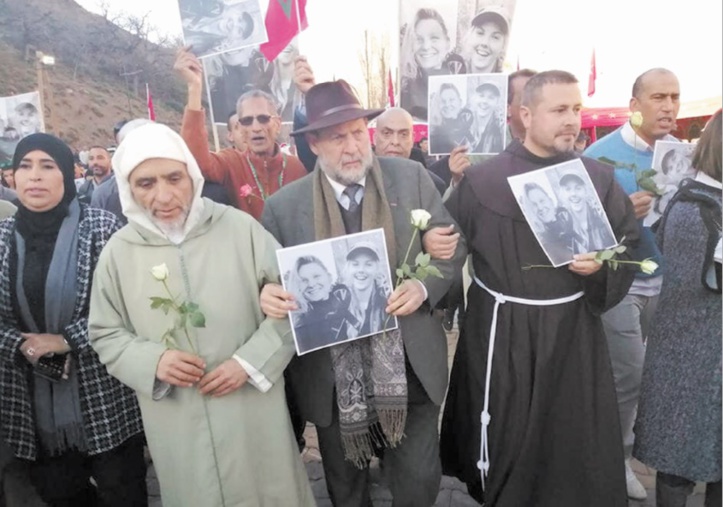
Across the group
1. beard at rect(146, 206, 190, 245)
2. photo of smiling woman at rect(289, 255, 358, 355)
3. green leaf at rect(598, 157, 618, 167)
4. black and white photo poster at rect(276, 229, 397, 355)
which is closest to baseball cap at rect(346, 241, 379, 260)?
black and white photo poster at rect(276, 229, 397, 355)

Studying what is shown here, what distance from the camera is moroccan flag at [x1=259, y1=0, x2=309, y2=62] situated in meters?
3.77

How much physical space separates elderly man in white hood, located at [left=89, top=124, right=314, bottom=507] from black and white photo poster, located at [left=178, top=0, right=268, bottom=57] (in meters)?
1.30

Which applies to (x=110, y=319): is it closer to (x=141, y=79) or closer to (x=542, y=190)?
(x=542, y=190)

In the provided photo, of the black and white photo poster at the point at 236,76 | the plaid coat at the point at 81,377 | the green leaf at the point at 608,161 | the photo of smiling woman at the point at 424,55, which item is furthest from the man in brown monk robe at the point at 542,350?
the black and white photo poster at the point at 236,76

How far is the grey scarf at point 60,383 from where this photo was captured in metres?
2.59

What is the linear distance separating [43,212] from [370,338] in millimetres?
1592

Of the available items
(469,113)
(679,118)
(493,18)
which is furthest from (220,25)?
(679,118)

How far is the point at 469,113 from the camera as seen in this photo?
3.36 metres

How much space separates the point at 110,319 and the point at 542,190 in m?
1.92

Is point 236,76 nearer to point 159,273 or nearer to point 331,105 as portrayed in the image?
point 331,105

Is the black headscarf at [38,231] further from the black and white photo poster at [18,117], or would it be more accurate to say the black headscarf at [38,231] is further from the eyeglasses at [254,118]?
the black and white photo poster at [18,117]

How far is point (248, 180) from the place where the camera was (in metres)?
3.60

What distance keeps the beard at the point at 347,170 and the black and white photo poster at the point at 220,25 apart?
1.27 meters

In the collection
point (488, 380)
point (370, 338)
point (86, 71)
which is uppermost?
point (86, 71)
